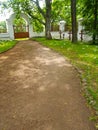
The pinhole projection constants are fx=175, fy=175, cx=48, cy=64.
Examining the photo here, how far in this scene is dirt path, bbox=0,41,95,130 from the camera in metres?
3.60

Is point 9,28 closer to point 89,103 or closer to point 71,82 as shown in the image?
point 71,82

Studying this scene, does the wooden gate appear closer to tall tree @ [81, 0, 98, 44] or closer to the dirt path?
tall tree @ [81, 0, 98, 44]

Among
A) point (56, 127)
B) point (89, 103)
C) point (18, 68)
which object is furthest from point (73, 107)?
point (18, 68)

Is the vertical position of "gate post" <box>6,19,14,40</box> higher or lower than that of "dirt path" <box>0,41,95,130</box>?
higher

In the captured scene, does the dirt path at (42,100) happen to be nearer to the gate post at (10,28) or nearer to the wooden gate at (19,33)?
the gate post at (10,28)

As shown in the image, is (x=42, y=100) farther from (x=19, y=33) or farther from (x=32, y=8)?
(x=19, y=33)

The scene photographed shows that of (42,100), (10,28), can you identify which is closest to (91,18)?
(10,28)

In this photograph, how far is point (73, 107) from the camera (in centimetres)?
420

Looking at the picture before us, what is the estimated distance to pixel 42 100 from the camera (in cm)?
456

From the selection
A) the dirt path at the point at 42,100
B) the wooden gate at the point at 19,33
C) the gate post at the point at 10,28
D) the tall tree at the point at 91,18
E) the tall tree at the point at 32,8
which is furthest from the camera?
the wooden gate at the point at 19,33

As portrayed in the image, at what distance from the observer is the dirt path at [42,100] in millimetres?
3604

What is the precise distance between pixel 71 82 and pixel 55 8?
810 inches

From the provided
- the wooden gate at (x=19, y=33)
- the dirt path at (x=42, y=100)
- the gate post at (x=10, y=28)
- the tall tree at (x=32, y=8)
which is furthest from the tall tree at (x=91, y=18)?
the gate post at (x=10, y=28)

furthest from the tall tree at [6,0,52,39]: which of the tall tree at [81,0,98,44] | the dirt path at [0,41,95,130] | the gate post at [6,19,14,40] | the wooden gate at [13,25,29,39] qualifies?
the dirt path at [0,41,95,130]
